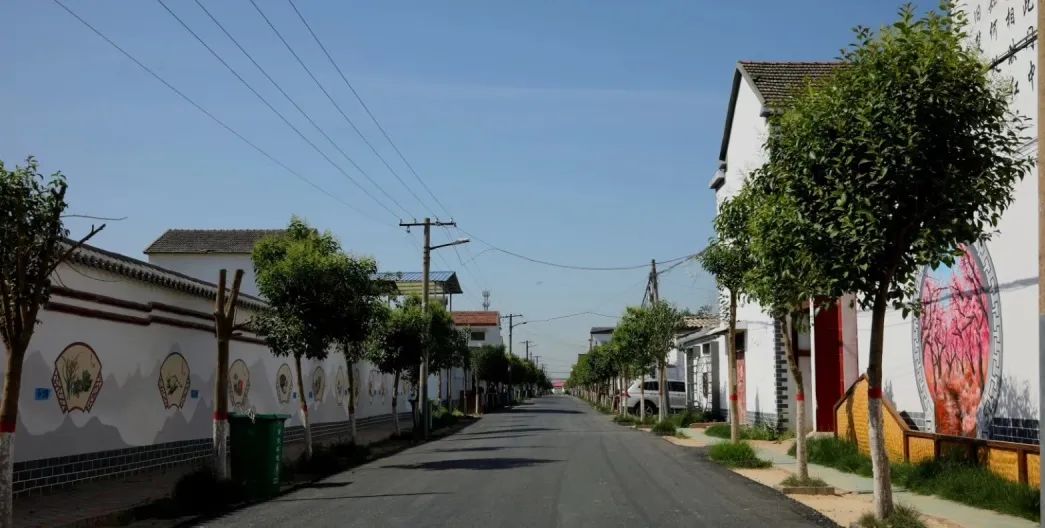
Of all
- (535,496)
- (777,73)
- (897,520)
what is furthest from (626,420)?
(897,520)

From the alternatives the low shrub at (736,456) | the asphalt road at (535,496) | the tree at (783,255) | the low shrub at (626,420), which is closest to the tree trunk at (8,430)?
the asphalt road at (535,496)

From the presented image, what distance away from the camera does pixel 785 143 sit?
11508 mm

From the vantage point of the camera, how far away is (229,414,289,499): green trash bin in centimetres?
1498

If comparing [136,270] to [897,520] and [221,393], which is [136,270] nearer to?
[221,393]

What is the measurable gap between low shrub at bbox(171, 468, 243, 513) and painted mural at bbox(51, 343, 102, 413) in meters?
2.86

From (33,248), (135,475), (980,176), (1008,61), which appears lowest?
(135,475)

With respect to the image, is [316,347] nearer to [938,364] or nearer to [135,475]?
[135,475]

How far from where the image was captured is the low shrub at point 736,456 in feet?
63.5

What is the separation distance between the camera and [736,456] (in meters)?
19.8

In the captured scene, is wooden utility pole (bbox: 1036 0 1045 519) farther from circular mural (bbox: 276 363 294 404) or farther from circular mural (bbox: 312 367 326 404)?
circular mural (bbox: 312 367 326 404)

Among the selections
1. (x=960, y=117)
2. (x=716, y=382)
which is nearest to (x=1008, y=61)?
(x=960, y=117)

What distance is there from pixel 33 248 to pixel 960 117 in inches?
390

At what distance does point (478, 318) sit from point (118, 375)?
101m

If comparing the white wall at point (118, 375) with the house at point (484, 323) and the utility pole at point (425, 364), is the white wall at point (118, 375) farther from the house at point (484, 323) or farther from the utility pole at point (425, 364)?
the house at point (484, 323)
